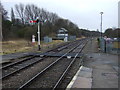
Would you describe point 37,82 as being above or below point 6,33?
below

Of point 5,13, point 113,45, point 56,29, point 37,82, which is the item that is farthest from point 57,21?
point 37,82

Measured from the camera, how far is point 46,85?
7660 millimetres

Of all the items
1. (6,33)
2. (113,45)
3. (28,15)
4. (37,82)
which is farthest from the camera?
(28,15)

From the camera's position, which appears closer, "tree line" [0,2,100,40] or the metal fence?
the metal fence

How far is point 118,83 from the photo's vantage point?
7465 mm

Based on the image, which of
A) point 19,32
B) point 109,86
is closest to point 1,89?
point 109,86

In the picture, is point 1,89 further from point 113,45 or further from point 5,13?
point 5,13

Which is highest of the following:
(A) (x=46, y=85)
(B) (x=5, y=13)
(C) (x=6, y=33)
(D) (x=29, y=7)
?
(D) (x=29, y=7)

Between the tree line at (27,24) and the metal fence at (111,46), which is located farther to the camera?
the tree line at (27,24)

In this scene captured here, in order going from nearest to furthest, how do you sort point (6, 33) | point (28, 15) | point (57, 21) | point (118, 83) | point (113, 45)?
point (118, 83), point (113, 45), point (6, 33), point (28, 15), point (57, 21)

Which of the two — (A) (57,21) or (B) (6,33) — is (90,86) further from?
(A) (57,21)

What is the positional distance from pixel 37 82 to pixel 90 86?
2.62 meters

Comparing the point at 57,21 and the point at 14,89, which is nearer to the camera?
the point at 14,89

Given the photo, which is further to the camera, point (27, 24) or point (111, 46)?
point (27, 24)
